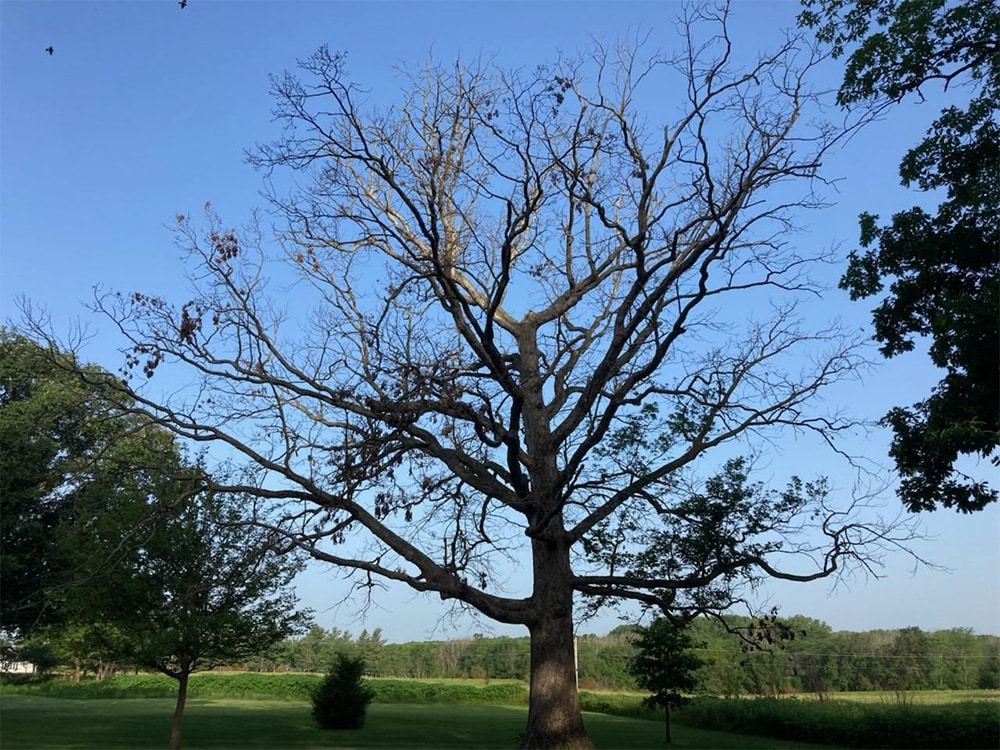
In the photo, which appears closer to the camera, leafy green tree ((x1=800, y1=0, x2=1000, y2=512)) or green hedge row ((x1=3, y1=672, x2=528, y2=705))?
leafy green tree ((x1=800, y1=0, x2=1000, y2=512))

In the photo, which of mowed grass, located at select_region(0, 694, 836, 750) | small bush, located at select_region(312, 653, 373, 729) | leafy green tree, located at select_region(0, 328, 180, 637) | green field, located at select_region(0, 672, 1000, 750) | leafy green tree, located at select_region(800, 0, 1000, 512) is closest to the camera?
leafy green tree, located at select_region(800, 0, 1000, 512)

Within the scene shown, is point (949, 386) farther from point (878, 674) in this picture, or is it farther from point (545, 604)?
point (878, 674)

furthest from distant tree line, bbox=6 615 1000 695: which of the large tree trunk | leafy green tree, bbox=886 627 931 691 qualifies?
the large tree trunk

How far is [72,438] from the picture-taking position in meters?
26.3

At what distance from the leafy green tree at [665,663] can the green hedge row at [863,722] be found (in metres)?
5.34

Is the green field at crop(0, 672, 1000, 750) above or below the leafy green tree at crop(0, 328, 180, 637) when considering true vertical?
below

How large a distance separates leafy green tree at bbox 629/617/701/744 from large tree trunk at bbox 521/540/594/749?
1508cm

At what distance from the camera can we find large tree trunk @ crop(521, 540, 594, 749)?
1520cm

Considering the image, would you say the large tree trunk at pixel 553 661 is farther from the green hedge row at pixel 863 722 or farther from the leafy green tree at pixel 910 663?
the leafy green tree at pixel 910 663

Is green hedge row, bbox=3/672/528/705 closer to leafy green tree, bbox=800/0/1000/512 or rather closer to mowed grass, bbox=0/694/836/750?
mowed grass, bbox=0/694/836/750

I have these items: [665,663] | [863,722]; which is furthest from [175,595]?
[863,722]

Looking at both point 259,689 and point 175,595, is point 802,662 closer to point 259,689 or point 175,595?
point 259,689

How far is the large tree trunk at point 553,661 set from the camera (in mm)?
15195

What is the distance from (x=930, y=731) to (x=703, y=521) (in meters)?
17.4
